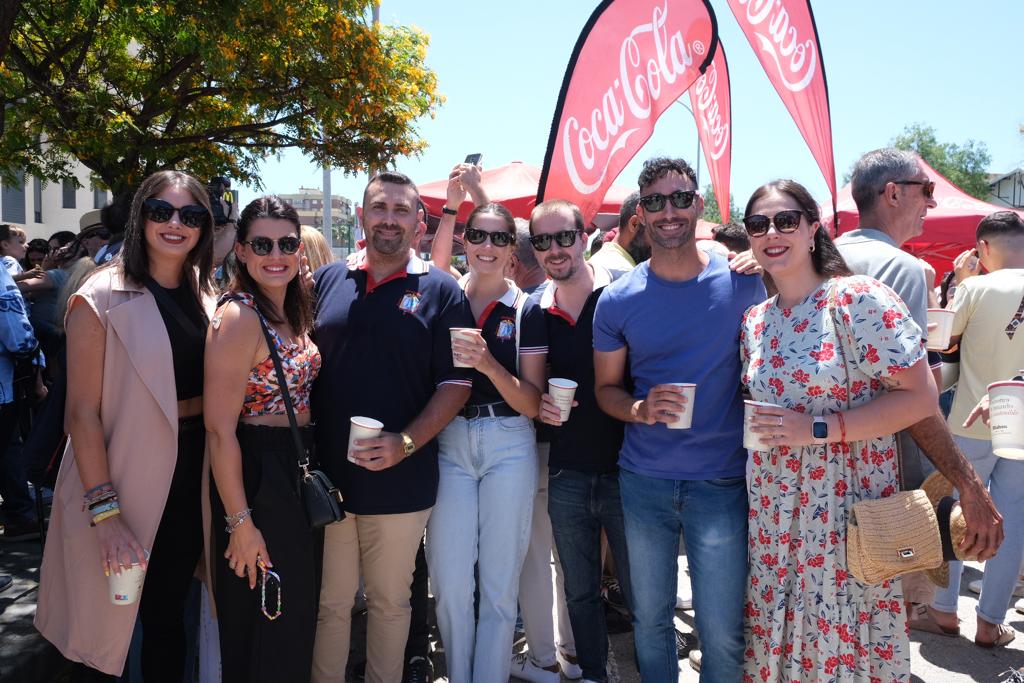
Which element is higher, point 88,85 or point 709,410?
point 88,85

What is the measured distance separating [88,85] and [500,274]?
30.4 ft

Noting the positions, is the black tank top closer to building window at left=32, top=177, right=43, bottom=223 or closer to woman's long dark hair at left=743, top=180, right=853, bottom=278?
woman's long dark hair at left=743, top=180, right=853, bottom=278

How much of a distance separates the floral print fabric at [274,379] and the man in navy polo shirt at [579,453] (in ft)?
3.70

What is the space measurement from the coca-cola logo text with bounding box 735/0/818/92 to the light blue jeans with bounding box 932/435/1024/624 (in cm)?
305

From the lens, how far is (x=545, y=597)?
3.62 m

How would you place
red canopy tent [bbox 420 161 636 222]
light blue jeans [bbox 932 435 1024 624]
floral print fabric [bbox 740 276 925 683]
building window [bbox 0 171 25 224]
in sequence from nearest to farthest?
floral print fabric [bbox 740 276 925 683]
light blue jeans [bbox 932 435 1024 624]
red canopy tent [bbox 420 161 636 222]
building window [bbox 0 171 25 224]

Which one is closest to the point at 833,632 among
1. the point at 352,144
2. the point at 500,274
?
the point at 500,274

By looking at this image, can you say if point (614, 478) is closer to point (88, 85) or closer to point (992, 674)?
point (992, 674)

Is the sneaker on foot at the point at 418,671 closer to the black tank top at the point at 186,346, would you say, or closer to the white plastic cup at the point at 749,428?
the black tank top at the point at 186,346

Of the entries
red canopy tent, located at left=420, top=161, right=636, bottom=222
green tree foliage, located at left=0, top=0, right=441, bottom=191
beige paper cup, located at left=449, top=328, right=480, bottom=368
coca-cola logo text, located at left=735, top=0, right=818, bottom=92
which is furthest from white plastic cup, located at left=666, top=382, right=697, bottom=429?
green tree foliage, located at left=0, top=0, right=441, bottom=191

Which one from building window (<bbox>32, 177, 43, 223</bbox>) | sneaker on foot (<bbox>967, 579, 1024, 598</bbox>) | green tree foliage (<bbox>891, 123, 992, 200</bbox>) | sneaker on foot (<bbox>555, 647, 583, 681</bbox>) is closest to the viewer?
sneaker on foot (<bbox>555, 647, 583, 681</bbox>)

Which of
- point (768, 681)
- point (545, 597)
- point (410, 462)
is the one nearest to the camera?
point (768, 681)

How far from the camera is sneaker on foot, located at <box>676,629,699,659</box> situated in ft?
12.7

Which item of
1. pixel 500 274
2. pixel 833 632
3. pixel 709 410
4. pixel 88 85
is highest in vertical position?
pixel 88 85
